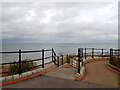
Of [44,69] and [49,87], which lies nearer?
[49,87]

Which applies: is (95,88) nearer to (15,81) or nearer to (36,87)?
(36,87)

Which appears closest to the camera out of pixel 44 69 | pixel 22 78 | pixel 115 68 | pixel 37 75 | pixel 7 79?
pixel 7 79

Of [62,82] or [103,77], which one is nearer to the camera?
[62,82]

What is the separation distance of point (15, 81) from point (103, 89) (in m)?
3.60

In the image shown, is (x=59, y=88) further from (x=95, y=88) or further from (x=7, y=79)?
(x=7, y=79)

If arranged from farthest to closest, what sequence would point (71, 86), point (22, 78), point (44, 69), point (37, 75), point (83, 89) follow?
point (44, 69) → point (37, 75) → point (22, 78) → point (71, 86) → point (83, 89)

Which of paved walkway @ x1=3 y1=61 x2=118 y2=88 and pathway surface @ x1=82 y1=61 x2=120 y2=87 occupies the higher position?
paved walkway @ x1=3 y1=61 x2=118 y2=88

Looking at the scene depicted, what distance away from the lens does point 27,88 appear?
3.18 metres

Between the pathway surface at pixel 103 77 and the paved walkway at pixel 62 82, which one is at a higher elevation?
the paved walkway at pixel 62 82

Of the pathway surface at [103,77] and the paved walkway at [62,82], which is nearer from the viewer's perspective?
the paved walkway at [62,82]

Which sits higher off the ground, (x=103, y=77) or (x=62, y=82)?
(x=62, y=82)

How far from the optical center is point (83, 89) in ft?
10.3

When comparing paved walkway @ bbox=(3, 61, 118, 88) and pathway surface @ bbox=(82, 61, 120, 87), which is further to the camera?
pathway surface @ bbox=(82, 61, 120, 87)

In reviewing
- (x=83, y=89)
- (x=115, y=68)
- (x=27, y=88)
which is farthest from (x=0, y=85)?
(x=115, y=68)
